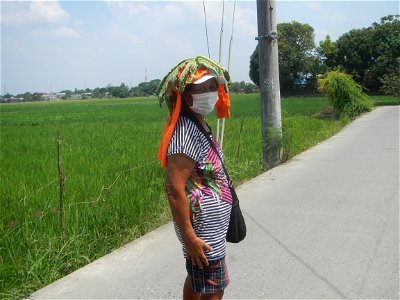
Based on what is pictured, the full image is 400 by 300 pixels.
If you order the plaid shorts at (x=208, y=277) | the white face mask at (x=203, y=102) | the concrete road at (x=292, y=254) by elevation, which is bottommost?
the concrete road at (x=292, y=254)

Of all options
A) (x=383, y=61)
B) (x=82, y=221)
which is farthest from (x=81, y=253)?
(x=383, y=61)

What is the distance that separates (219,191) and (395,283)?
1596mm

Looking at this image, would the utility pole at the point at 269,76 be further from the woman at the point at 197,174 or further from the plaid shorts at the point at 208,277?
the plaid shorts at the point at 208,277

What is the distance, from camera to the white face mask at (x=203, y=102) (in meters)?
1.88

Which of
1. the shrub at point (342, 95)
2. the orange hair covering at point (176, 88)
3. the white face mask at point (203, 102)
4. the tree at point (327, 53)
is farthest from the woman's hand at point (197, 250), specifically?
the tree at point (327, 53)

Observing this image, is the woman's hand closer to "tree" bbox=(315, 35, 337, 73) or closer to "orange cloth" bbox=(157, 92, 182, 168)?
"orange cloth" bbox=(157, 92, 182, 168)

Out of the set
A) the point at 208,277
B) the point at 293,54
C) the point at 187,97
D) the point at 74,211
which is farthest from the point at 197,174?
the point at 293,54

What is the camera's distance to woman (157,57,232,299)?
69.7 inches

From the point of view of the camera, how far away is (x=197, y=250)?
5.94 ft

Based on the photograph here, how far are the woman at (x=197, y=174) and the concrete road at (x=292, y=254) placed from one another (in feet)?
2.89

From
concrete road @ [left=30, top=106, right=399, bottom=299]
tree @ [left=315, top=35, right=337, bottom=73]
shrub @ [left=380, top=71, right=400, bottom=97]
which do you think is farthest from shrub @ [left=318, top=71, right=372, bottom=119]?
tree @ [left=315, top=35, right=337, bottom=73]

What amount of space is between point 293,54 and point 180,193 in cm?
4700

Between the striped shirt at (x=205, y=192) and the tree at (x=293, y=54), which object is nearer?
the striped shirt at (x=205, y=192)

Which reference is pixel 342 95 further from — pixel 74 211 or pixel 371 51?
pixel 371 51
